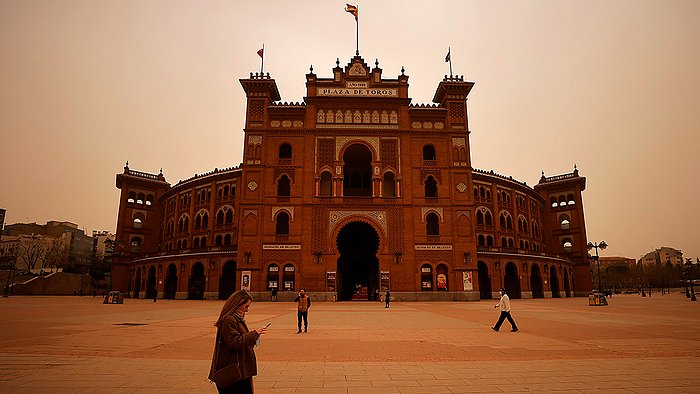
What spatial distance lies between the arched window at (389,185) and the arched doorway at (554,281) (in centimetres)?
2626

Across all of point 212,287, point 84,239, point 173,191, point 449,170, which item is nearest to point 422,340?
point 449,170

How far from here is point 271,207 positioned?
138 ft

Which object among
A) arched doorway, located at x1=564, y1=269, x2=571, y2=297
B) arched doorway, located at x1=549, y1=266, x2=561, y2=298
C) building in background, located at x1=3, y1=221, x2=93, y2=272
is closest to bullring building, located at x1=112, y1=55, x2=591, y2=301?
arched doorway, located at x1=549, y1=266, x2=561, y2=298

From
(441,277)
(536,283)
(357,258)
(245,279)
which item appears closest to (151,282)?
(245,279)

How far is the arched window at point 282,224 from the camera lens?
42000mm

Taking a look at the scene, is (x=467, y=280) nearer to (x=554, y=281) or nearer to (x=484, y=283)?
(x=484, y=283)

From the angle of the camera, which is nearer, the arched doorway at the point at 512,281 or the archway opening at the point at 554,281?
the arched doorway at the point at 512,281

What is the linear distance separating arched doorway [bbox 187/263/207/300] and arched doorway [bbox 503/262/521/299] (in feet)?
116

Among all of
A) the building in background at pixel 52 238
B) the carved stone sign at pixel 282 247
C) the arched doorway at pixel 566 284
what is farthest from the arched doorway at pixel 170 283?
the building in background at pixel 52 238

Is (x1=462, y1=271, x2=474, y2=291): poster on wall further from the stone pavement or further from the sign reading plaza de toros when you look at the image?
the stone pavement

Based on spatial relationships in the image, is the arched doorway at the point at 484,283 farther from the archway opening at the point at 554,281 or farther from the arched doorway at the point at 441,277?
the archway opening at the point at 554,281

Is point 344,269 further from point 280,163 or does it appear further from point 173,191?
point 173,191

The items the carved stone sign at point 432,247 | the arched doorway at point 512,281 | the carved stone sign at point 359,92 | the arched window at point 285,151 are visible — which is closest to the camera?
the carved stone sign at point 432,247

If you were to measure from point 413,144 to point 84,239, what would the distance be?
4884 inches
